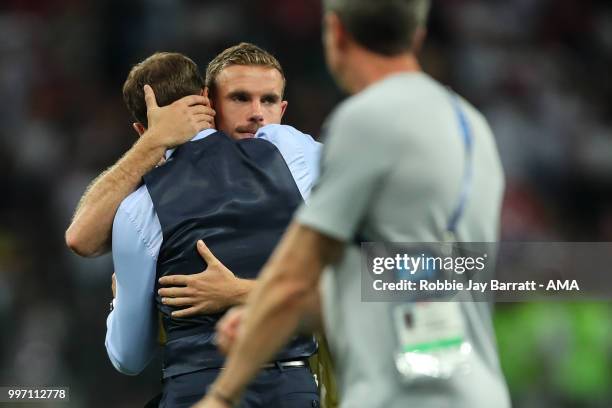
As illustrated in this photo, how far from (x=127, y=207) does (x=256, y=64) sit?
959 millimetres

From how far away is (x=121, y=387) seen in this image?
7625 mm

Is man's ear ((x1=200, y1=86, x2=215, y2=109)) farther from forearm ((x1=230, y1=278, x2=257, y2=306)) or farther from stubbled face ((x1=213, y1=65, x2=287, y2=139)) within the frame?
forearm ((x1=230, y1=278, x2=257, y2=306))

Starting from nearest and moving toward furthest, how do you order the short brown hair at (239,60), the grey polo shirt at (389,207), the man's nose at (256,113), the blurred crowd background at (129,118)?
1. the grey polo shirt at (389,207)
2. the man's nose at (256,113)
3. the short brown hair at (239,60)
4. the blurred crowd background at (129,118)

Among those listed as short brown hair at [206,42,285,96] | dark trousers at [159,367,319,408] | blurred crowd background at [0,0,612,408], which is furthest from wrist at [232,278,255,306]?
blurred crowd background at [0,0,612,408]

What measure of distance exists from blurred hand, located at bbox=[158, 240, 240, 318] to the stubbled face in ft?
2.63

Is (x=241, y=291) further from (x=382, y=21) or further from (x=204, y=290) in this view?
(x=382, y=21)

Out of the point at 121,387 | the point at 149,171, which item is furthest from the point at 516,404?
the point at 149,171

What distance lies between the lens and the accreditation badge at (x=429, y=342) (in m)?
2.38

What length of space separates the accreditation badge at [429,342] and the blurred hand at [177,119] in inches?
62.9

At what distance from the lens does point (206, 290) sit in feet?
11.8

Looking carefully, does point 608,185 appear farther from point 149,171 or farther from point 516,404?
point 149,171

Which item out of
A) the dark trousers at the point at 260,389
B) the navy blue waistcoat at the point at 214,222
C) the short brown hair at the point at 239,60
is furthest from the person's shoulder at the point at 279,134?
the dark trousers at the point at 260,389

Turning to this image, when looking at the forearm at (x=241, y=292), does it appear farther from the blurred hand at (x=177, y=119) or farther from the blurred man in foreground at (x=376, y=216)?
the blurred man in foreground at (x=376, y=216)

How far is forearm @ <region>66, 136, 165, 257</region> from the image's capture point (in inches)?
149
